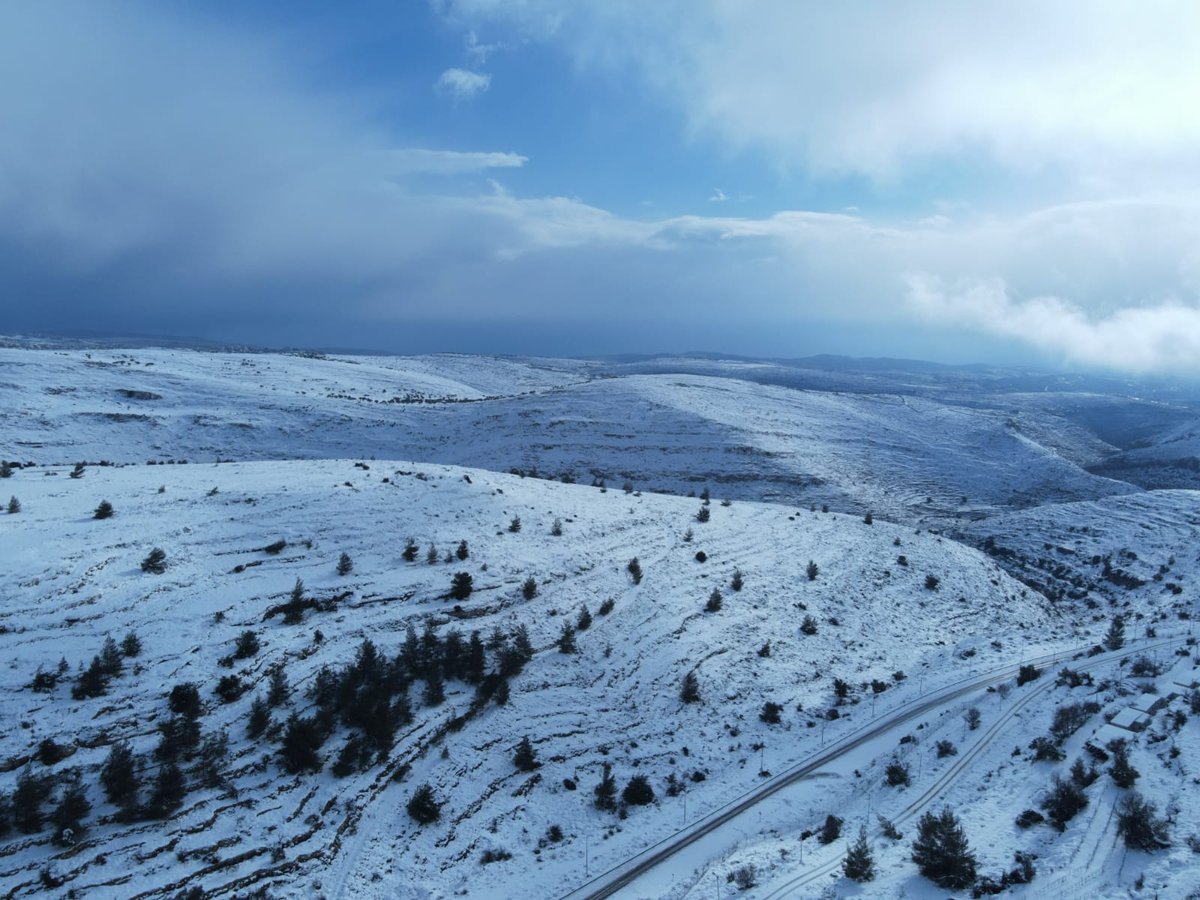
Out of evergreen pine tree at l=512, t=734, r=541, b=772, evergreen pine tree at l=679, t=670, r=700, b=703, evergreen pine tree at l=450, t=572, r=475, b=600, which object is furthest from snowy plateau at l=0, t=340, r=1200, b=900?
evergreen pine tree at l=450, t=572, r=475, b=600

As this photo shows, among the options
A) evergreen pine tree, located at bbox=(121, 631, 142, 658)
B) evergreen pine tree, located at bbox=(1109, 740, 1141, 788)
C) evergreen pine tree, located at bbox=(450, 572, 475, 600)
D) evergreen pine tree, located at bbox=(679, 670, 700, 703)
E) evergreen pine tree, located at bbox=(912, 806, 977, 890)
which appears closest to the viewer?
evergreen pine tree, located at bbox=(912, 806, 977, 890)

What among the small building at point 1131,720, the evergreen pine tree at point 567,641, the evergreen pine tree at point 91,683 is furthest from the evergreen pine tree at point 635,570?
the evergreen pine tree at point 91,683

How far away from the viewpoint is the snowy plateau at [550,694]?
1345 centimetres

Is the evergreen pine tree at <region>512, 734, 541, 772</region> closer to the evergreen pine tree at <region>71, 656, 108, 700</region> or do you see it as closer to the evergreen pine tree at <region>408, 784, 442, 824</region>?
the evergreen pine tree at <region>408, 784, 442, 824</region>

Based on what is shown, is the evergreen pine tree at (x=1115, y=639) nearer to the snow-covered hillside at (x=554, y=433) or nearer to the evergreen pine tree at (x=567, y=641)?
the evergreen pine tree at (x=567, y=641)

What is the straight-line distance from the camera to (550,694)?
794 inches

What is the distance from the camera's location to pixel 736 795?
1753 cm

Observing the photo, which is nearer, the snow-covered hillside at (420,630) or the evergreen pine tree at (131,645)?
the snow-covered hillside at (420,630)

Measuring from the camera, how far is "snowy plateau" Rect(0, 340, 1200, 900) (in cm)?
1345

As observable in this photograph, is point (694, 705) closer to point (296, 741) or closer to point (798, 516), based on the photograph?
point (296, 741)

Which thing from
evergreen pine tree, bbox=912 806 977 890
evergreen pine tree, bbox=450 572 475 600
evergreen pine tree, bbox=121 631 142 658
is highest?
evergreen pine tree, bbox=121 631 142 658

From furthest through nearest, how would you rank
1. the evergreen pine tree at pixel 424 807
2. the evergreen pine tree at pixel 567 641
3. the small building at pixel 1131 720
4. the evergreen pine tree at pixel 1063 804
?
1. the evergreen pine tree at pixel 567 641
2. the small building at pixel 1131 720
3. the evergreen pine tree at pixel 424 807
4. the evergreen pine tree at pixel 1063 804

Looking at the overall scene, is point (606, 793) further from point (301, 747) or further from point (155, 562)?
point (155, 562)

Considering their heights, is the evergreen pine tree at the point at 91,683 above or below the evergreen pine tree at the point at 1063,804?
above
